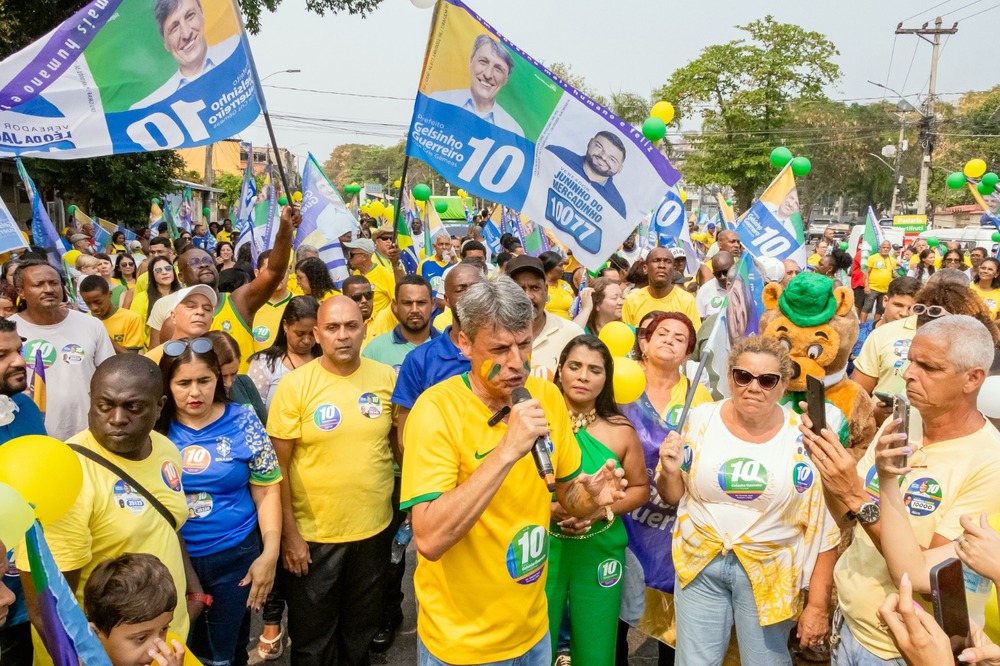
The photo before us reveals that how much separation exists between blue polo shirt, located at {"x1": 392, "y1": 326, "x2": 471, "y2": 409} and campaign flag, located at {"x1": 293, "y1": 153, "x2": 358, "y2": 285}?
4.67 metres

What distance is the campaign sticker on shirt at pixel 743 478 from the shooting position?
3.07 meters

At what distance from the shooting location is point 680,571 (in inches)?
129

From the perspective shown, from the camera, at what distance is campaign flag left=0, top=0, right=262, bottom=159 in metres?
3.97

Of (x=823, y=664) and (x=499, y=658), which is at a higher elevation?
(x=499, y=658)

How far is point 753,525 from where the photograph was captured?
3.11 meters

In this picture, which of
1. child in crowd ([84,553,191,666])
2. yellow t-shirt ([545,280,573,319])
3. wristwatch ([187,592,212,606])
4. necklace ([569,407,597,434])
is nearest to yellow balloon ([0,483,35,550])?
child in crowd ([84,553,191,666])

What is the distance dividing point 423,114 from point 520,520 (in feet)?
9.37

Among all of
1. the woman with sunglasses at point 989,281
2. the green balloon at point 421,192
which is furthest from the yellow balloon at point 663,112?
the green balloon at point 421,192

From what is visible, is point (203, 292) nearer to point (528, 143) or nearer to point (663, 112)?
point (528, 143)

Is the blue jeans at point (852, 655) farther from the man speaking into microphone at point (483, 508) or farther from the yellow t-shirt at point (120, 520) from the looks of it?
the yellow t-shirt at point (120, 520)

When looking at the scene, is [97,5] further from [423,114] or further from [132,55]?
[423,114]

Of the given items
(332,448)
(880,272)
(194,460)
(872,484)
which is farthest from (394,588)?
(880,272)

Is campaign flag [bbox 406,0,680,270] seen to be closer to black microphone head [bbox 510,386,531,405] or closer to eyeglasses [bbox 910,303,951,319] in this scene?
eyeglasses [bbox 910,303,951,319]

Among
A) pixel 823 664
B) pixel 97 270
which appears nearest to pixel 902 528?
pixel 823 664
